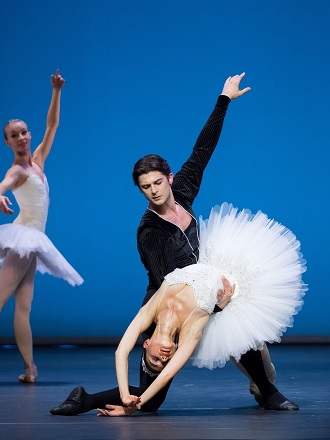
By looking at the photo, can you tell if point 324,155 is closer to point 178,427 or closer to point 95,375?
point 95,375

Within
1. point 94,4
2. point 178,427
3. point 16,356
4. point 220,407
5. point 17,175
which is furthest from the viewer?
point 94,4

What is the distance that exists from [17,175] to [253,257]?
1483 millimetres

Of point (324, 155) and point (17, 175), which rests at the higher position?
point (324, 155)

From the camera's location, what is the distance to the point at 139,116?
6395 millimetres

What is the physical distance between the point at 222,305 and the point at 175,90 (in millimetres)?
3075

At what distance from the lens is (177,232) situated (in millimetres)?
3682

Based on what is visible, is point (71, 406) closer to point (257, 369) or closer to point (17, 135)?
point (257, 369)

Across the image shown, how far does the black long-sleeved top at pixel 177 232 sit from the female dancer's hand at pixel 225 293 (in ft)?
0.69

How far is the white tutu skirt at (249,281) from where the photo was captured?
3434 millimetres

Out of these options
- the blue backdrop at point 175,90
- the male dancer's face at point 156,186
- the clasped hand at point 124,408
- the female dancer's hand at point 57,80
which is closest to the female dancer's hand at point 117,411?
the clasped hand at point 124,408

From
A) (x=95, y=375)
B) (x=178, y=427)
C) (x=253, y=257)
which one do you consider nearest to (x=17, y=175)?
(x=95, y=375)

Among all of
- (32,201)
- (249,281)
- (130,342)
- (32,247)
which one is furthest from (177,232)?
(32,201)

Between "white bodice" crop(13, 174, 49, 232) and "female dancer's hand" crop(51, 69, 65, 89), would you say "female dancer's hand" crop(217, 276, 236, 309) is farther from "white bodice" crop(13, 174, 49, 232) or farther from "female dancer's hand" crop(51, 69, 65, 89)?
"female dancer's hand" crop(51, 69, 65, 89)

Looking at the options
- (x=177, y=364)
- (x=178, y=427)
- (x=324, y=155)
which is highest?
(x=324, y=155)
